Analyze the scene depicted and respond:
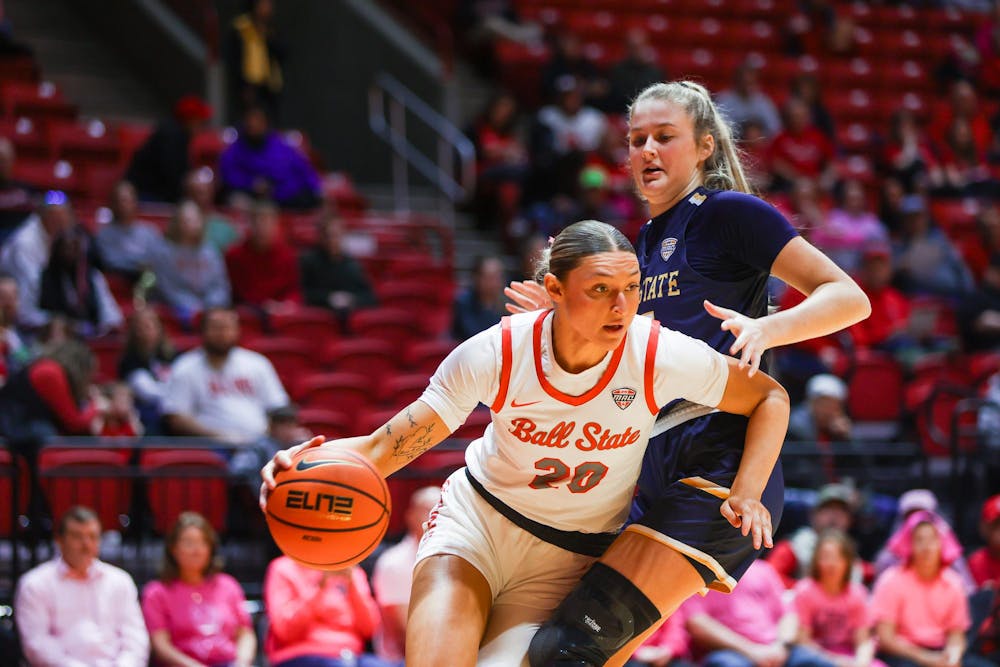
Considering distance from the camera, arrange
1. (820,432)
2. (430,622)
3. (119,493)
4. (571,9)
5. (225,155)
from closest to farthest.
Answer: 1. (430,622)
2. (119,493)
3. (820,432)
4. (225,155)
5. (571,9)

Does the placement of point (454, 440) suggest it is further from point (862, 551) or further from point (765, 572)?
point (862, 551)

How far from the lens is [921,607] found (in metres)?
7.23

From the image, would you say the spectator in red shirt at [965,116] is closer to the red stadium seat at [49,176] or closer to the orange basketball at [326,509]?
the red stadium seat at [49,176]

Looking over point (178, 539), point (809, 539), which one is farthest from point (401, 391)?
point (809, 539)

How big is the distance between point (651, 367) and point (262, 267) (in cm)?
635

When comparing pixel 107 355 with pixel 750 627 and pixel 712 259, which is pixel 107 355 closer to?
pixel 750 627

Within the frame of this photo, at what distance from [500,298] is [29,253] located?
313 cm

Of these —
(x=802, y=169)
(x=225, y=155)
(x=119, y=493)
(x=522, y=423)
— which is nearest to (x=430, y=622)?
(x=522, y=423)

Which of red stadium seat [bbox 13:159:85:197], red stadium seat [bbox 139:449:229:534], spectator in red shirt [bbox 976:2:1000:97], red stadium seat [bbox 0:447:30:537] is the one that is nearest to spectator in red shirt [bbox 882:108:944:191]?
spectator in red shirt [bbox 976:2:1000:97]

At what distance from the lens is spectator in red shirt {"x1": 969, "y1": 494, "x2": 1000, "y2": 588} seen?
7492mm

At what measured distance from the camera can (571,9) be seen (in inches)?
563

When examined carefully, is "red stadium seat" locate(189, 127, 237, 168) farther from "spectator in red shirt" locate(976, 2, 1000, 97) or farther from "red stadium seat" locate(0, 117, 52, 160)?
"spectator in red shirt" locate(976, 2, 1000, 97)

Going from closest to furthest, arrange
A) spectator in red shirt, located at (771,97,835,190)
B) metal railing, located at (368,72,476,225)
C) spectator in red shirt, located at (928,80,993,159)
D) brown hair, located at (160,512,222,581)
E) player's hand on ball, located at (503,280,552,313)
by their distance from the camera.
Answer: player's hand on ball, located at (503,280,552,313) < brown hair, located at (160,512,222,581) < metal railing, located at (368,72,476,225) < spectator in red shirt, located at (771,97,835,190) < spectator in red shirt, located at (928,80,993,159)

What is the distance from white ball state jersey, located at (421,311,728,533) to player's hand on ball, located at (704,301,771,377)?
0.12 meters
